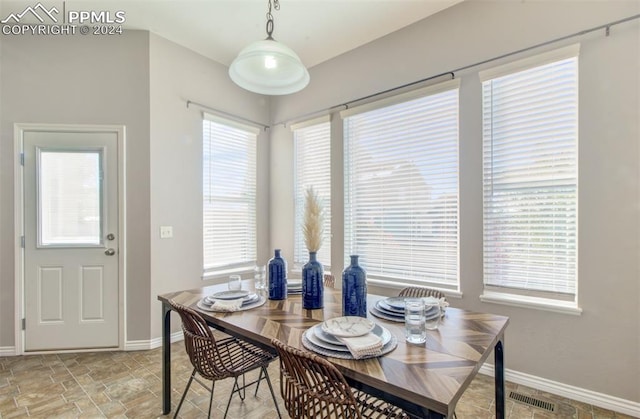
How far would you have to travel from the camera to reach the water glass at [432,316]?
1.50 m

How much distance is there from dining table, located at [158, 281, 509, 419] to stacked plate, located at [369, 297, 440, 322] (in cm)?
4

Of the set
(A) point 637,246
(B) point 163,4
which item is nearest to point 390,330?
(A) point 637,246

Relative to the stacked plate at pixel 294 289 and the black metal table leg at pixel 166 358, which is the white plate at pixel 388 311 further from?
the black metal table leg at pixel 166 358

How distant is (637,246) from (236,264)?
3700mm

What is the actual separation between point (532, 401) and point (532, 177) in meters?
1.62

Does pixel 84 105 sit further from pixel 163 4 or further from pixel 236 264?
pixel 236 264

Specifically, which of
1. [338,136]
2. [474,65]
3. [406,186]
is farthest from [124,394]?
[474,65]

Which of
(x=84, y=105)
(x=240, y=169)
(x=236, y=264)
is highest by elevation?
(x=84, y=105)

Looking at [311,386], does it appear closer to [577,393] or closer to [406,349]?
[406,349]

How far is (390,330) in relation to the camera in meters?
1.48

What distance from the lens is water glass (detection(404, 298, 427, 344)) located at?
1.33 m

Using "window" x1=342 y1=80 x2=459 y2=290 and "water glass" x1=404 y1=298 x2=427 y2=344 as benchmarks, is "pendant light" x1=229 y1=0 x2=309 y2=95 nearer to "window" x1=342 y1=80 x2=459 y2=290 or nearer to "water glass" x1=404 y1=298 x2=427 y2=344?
"window" x1=342 y1=80 x2=459 y2=290

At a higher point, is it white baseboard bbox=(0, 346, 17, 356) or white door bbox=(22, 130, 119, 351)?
white door bbox=(22, 130, 119, 351)

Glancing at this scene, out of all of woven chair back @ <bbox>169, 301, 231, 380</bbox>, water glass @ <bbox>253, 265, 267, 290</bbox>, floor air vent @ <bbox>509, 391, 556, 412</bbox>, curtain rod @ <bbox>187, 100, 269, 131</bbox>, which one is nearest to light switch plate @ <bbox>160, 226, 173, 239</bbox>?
curtain rod @ <bbox>187, 100, 269, 131</bbox>
